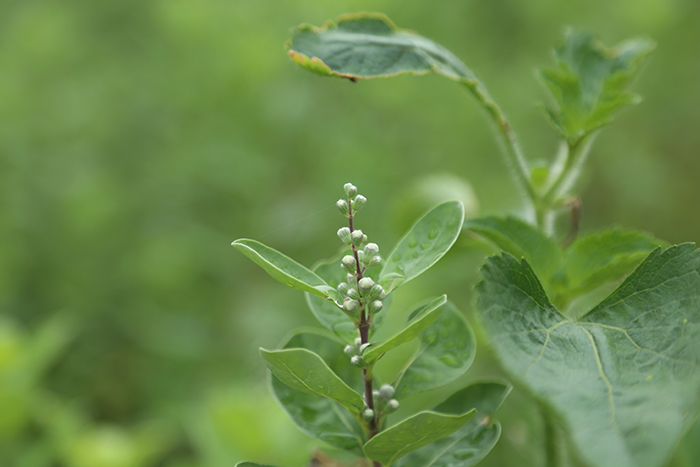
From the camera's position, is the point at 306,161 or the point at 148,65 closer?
the point at 306,161

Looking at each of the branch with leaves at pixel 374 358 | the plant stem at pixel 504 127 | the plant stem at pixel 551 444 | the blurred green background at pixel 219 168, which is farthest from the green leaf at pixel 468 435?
the blurred green background at pixel 219 168

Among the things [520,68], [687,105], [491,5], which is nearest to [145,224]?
[520,68]

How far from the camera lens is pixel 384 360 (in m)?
0.97

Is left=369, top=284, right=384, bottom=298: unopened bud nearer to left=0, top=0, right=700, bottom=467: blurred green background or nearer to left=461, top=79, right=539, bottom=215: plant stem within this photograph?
left=461, top=79, right=539, bottom=215: plant stem

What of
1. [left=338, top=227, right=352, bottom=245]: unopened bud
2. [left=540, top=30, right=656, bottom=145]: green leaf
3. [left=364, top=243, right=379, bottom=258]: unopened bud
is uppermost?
[left=540, top=30, right=656, bottom=145]: green leaf

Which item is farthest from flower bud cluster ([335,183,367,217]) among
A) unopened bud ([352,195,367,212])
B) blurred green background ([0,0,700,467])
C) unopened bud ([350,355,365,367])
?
blurred green background ([0,0,700,467])

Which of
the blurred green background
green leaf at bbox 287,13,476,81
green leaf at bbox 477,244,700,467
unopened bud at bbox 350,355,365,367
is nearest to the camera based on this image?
green leaf at bbox 477,244,700,467

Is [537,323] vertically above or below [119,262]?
above

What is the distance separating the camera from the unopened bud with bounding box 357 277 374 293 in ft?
1.34

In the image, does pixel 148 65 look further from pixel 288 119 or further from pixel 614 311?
pixel 614 311

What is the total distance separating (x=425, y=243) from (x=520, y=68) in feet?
6.29

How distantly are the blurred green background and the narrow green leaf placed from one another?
971 millimetres

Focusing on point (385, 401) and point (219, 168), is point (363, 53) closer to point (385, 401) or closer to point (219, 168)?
point (385, 401)

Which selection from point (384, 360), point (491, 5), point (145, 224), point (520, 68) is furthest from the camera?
point (491, 5)
